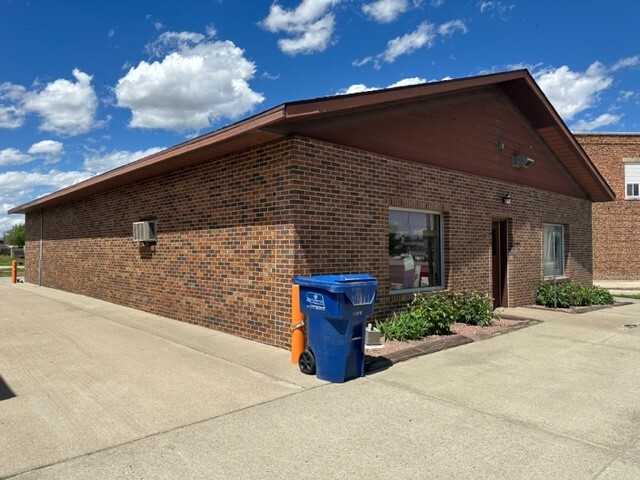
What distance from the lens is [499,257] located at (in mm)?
11305

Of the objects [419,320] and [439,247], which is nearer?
[419,320]

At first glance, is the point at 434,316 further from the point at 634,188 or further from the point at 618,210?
the point at 634,188

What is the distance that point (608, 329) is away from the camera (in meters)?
8.81

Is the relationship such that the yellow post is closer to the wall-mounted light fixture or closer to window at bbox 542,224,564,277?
the wall-mounted light fixture

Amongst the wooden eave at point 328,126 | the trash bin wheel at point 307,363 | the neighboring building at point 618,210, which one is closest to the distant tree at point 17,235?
the wooden eave at point 328,126

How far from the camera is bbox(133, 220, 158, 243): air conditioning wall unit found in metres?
10.3

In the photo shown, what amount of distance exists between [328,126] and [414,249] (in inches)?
120

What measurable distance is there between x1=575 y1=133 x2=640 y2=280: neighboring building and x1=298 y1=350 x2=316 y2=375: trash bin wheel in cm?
2148

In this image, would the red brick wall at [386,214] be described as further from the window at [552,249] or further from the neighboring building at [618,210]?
the neighboring building at [618,210]

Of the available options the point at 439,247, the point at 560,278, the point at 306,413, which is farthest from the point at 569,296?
the point at 306,413

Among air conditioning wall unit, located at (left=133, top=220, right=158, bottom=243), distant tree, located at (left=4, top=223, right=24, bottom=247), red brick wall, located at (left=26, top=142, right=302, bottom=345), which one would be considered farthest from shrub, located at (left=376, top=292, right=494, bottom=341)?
distant tree, located at (left=4, top=223, right=24, bottom=247)

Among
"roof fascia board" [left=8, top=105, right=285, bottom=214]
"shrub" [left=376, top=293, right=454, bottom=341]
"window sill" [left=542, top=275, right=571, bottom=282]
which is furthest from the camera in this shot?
"window sill" [left=542, top=275, right=571, bottom=282]

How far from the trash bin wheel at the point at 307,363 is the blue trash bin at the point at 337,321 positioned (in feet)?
0.05

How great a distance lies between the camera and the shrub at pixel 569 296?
1168cm
